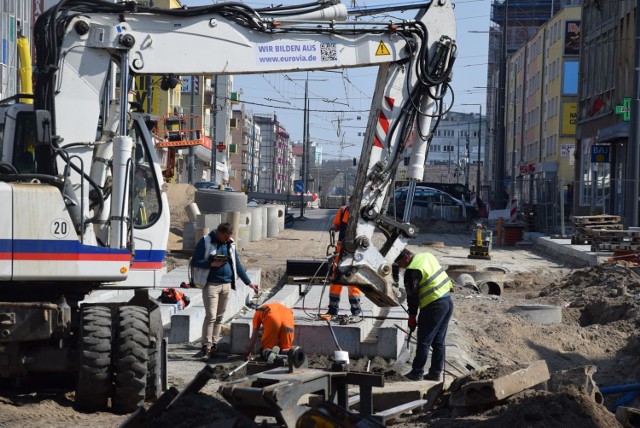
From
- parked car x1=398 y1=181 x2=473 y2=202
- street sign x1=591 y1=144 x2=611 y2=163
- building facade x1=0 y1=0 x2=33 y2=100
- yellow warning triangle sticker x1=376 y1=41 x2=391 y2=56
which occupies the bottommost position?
parked car x1=398 y1=181 x2=473 y2=202

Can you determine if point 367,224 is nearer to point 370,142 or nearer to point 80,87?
point 370,142

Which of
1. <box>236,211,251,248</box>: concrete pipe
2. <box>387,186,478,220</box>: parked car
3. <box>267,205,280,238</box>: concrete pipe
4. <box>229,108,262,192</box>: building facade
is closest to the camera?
<box>236,211,251,248</box>: concrete pipe

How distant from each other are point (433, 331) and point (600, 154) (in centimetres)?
3051

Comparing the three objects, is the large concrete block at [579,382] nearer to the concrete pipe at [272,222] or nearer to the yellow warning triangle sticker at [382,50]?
the yellow warning triangle sticker at [382,50]

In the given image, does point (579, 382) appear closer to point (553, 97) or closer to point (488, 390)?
point (488, 390)

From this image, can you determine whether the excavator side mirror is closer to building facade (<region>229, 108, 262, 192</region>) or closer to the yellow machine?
the yellow machine

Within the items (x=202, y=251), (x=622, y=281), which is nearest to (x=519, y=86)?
(x=622, y=281)

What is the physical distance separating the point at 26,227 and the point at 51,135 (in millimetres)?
993

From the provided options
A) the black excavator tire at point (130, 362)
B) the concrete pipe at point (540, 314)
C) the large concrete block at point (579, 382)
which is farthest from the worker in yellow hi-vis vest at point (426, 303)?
the concrete pipe at point (540, 314)

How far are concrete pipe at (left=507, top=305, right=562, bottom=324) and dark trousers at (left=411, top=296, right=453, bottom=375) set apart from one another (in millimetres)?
6389

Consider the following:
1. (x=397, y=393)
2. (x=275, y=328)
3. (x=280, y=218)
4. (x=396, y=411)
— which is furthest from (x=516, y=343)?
(x=280, y=218)

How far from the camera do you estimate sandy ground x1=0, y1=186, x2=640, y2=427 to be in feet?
27.8

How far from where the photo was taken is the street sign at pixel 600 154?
40344 millimetres

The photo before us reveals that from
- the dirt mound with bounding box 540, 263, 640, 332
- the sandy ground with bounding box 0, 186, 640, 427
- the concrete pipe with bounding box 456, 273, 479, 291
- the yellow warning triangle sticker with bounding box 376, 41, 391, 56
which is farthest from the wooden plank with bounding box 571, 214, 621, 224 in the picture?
the yellow warning triangle sticker with bounding box 376, 41, 391, 56
